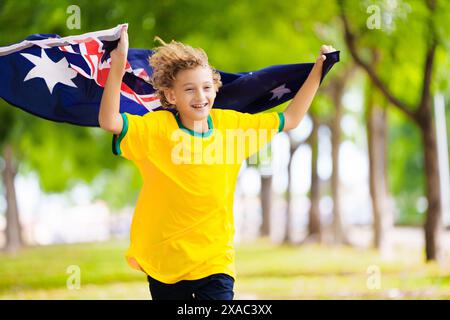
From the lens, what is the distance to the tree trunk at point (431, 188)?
48.4 ft

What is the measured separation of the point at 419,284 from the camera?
1103 centimetres

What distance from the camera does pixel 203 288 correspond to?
4.01 m

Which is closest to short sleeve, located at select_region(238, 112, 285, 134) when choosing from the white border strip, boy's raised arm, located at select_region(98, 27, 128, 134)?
boy's raised arm, located at select_region(98, 27, 128, 134)

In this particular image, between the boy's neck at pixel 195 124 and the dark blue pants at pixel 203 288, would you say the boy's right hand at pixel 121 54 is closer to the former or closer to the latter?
the boy's neck at pixel 195 124

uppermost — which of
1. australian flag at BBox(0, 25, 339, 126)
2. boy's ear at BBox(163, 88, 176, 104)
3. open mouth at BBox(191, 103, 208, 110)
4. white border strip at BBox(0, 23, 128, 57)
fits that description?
white border strip at BBox(0, 23, 128, 57)

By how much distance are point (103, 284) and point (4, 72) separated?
8.13 m

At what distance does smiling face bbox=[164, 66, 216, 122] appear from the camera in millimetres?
4051

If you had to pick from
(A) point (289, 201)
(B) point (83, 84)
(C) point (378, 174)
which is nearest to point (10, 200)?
(A) point (289, 201)

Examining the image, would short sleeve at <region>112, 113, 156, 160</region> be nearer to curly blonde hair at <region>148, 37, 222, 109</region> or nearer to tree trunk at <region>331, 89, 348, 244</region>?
curly blonde hair at <region>148, 37, 222, 109</region>

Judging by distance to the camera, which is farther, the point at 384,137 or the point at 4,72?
the point at 384,137

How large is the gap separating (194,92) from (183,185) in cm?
51

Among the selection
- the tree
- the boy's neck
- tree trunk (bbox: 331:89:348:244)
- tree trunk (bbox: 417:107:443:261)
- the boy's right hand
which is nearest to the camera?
the boy's right hand

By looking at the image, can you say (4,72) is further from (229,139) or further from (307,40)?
(307,40)

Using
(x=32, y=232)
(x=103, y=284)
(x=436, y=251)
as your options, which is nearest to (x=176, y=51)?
(x=103, y=284)
